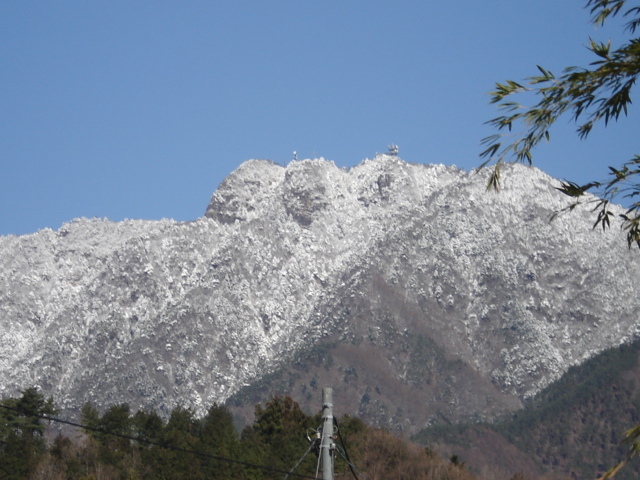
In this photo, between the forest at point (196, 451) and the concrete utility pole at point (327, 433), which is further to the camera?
the forest at point (196, 451)

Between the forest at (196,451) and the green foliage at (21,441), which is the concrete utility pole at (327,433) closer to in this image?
the green foliage at (21,441)

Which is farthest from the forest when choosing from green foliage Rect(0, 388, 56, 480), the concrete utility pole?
the concrete utility pole

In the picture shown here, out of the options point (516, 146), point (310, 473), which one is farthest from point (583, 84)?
point (310, 473)

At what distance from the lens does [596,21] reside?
13.6 m

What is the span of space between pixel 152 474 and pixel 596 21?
8154 centimetres

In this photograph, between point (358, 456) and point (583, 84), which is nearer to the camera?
point (583, 84)

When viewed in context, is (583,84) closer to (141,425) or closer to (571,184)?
(571,184)

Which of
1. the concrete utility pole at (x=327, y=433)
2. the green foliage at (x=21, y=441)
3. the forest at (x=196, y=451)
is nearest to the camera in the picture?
the concrete utility pole at (x=327, y=433)

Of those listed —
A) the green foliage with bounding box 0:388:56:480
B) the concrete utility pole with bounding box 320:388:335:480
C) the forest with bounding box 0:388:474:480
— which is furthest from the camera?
the green foliage with bounding box 0:388:56:480

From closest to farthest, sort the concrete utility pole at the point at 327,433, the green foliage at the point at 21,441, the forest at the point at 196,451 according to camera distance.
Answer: the concrete utility pole at the point at 327,433 < the forest at the point at 196,451 < the green foliage at the point at 21,441

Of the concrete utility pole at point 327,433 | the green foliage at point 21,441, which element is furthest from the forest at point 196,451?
the concrete utility pole at point 327,433

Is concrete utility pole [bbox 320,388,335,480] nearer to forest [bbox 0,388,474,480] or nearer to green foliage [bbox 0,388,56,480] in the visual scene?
green foliage [bbox 0,388,56,480]

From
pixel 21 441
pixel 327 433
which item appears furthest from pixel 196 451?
pixel 327 433

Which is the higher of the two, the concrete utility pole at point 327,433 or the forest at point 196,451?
the forest at point 196,451
